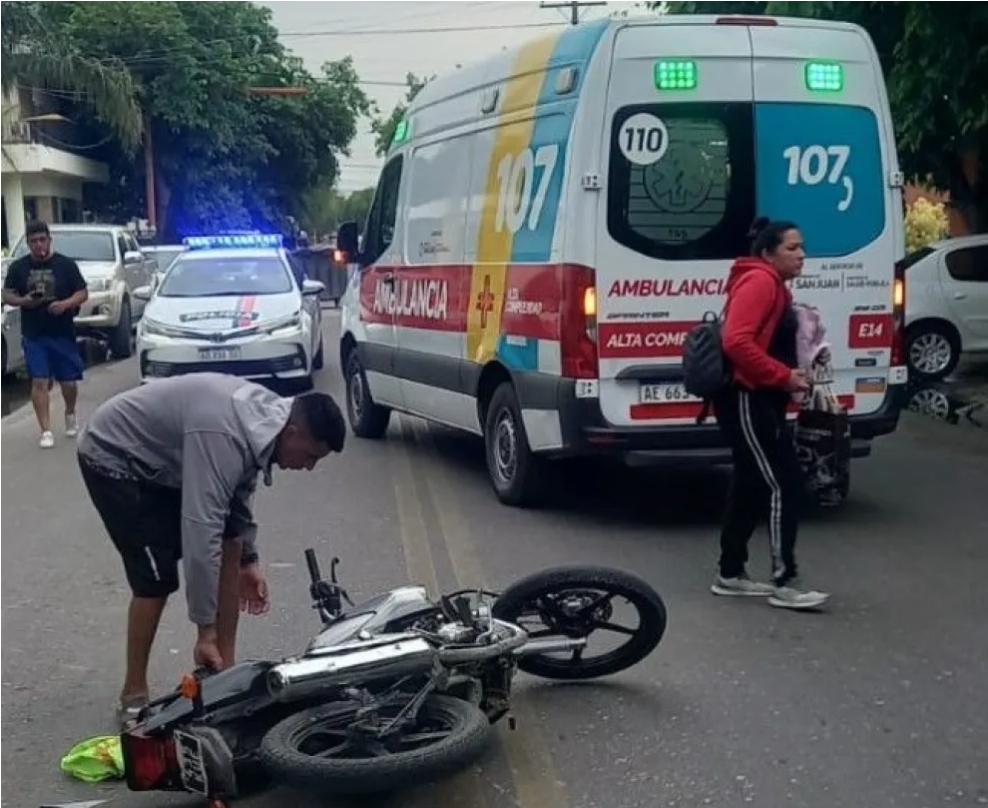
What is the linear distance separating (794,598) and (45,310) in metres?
7.24

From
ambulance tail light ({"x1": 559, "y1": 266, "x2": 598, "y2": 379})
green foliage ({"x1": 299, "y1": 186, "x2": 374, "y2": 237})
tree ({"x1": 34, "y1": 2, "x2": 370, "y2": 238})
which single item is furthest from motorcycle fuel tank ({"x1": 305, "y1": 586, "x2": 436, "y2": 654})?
green foliage ({"x1": 299, "y1": 186, "x2": 374, "y2": 237})

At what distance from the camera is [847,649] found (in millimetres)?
6160

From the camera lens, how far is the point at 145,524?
5129 millimetres

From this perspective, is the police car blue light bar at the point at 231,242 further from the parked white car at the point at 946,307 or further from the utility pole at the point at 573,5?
the utility pole at the point at 573,5

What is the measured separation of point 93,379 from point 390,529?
10.1 meters

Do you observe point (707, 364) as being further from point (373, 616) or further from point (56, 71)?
point (56, 71)

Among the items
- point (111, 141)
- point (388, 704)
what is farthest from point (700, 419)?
point (111, 141)

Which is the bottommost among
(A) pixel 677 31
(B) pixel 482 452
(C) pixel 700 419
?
(B) pixel 482 452

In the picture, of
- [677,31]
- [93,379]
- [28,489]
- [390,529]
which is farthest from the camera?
[93,379]

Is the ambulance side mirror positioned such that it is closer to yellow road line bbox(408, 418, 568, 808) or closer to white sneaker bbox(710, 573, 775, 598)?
yellow road line bbox(408, 418, 568, 808)

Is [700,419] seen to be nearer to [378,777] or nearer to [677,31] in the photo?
[677,31]

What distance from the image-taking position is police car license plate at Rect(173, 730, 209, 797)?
4312 mm

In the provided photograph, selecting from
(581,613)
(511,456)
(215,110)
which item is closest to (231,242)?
(511,456)

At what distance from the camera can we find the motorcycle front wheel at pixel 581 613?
5.46m
